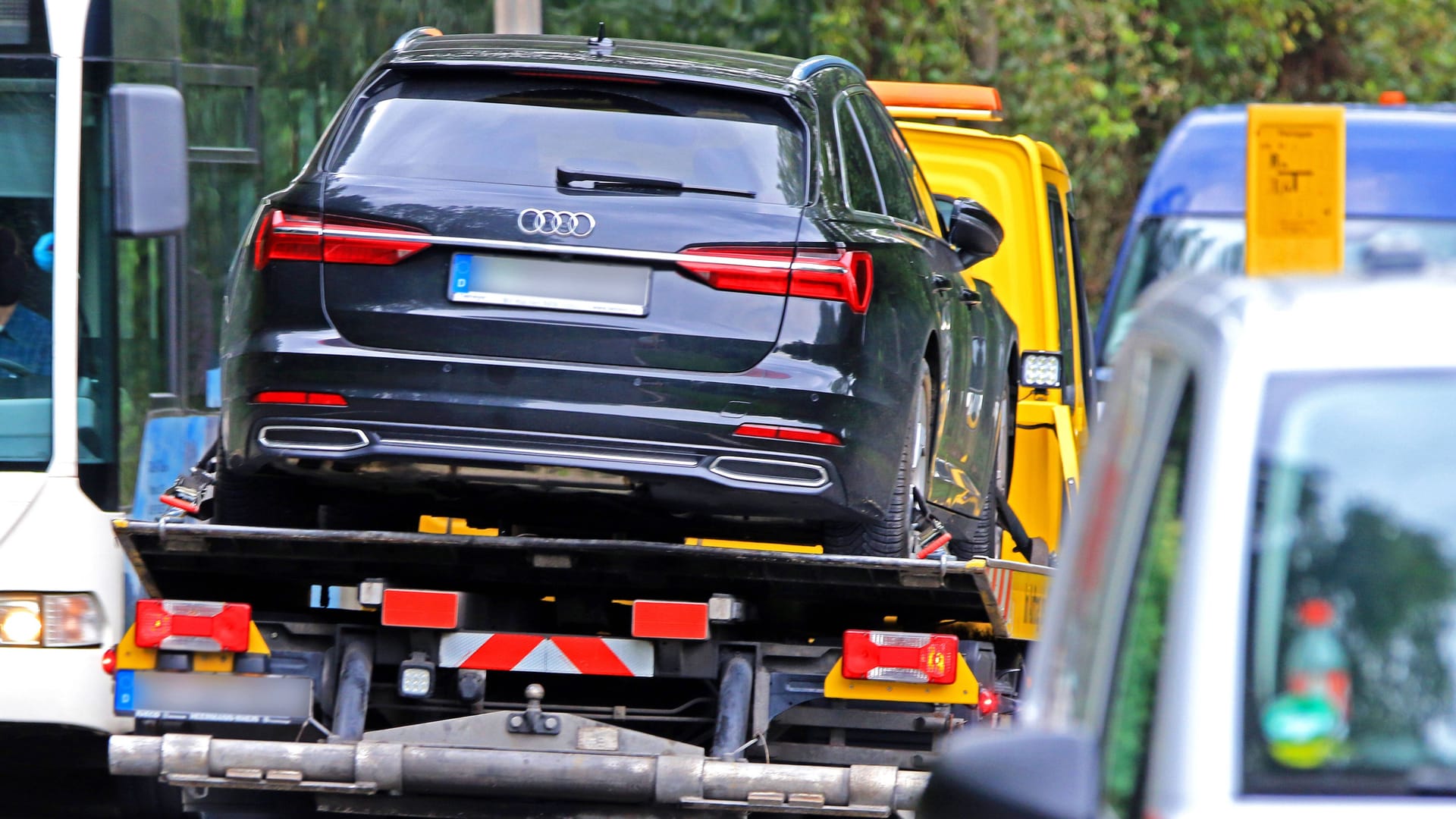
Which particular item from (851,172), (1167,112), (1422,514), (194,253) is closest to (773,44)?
(1167,112)

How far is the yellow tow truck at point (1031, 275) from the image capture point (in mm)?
10352

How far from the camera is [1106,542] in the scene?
3.30 metres

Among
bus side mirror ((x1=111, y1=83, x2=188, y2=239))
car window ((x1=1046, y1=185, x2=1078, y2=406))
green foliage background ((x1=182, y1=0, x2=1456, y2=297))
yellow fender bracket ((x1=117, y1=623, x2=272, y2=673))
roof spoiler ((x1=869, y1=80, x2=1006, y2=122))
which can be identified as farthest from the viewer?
green foliage background ((x1=182, y1=0, x2=1456, y2=297))

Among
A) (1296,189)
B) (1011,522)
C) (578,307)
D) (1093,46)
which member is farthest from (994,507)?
(1093,46)

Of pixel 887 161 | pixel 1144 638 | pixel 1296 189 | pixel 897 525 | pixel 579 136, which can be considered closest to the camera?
pixel 1144 638

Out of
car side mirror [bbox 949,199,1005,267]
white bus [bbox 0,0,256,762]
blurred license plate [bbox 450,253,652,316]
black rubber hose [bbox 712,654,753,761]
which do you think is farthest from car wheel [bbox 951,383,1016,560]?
white bus [bbox 0,0,256,762]

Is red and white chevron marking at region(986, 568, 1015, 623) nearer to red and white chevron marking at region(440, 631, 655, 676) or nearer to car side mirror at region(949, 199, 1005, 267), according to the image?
red and white chevron marking at region(440, 631, 655, 676)

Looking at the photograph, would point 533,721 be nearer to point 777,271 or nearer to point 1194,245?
point 777,271

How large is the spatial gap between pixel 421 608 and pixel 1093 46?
15.3 meters

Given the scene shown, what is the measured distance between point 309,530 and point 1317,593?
4.41 metres

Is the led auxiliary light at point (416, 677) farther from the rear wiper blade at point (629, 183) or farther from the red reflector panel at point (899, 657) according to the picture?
the rear wiper blade at point (629, 183)

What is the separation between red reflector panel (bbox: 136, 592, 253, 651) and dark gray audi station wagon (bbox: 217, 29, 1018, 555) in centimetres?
40

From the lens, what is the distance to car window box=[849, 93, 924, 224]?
752 centimetres

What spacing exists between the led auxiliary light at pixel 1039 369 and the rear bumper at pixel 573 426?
141 inches
